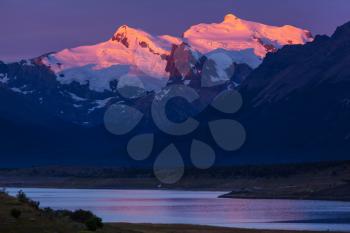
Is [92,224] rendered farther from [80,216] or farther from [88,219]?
[80,216]

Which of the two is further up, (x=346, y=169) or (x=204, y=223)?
(x=346, y=169)

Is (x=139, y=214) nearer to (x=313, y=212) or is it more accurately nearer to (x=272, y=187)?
(x=313, y=212)

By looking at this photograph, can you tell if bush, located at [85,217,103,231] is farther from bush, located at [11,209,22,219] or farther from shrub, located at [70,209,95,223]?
shrub, located at [70,209,95,223]

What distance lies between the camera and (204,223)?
307 feet

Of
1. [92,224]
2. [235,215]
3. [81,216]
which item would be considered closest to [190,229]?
[81,216]

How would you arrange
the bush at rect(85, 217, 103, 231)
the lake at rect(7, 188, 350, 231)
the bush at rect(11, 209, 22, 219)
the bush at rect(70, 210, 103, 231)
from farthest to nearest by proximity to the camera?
the lake at rect(7, 188, 350, 231) < the bush at rect(70, 210, 103, 231) < the bush at rect(85, 217, 103, 231) < the bush at rect(11, 209, 22, 219)

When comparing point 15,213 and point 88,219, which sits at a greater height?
point 88,219

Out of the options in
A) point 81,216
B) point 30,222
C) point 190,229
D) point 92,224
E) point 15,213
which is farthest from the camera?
point 190,229

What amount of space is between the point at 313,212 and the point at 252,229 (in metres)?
32.7

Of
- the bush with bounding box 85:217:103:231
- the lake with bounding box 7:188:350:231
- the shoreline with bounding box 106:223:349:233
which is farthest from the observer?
the lake with bounding box 7:188:350:231

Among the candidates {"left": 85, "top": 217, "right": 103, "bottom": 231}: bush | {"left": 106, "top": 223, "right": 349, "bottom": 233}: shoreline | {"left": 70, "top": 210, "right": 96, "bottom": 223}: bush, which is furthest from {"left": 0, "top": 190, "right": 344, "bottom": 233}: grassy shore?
{"left": 106, "top": 223, "right": 349, "bottom": 233}: shoreline


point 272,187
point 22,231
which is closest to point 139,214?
point 22,231

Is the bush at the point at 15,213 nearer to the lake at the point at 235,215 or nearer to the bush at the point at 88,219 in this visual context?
the bush at the point at 88,219

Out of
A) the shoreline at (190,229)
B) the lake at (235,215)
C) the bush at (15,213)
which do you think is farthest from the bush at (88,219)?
the lake at (235,215)
